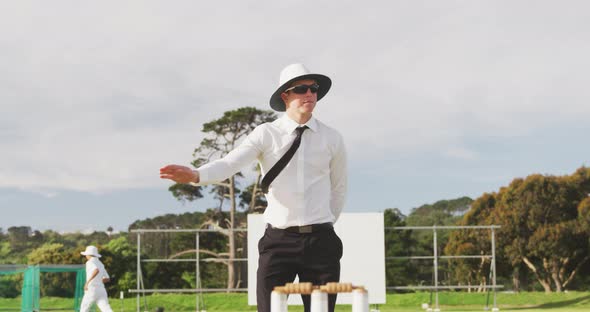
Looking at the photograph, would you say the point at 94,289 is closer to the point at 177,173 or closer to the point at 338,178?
the point at 338,178

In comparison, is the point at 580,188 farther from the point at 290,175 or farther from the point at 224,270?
the point at 290,175

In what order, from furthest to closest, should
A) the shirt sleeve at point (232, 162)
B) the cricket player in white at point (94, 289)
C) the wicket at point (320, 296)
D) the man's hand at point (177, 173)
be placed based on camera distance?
the cricket player in white at point (94, 289) < the shirt sleeve at point (232, 162) < the man's hand at point (177, 173) < the wicket at point (320, 296)

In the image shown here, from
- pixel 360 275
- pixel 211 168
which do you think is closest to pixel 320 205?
pixel 211 168

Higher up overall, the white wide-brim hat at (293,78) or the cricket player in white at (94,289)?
the white wide-brim hat at (293,78)

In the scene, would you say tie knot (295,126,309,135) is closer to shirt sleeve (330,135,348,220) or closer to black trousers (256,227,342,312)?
shirt sleeve (330,135,348,220)

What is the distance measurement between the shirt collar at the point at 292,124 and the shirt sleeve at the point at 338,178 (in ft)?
0.61

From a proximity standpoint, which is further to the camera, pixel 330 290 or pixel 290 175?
pixel 290 175

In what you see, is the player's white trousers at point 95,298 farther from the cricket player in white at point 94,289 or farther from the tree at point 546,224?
the tree at point 546,224

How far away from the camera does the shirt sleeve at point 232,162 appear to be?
13.3 feet

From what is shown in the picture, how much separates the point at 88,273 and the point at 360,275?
32.7ft

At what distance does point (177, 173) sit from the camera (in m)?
3.80

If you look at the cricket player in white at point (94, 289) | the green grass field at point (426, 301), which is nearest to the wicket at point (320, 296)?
the cricket player in white at point (94, 289)

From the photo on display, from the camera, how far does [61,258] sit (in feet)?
147

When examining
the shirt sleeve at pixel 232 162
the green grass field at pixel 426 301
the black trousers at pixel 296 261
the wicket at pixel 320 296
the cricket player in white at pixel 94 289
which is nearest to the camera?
the wicket at pixel 320 296
